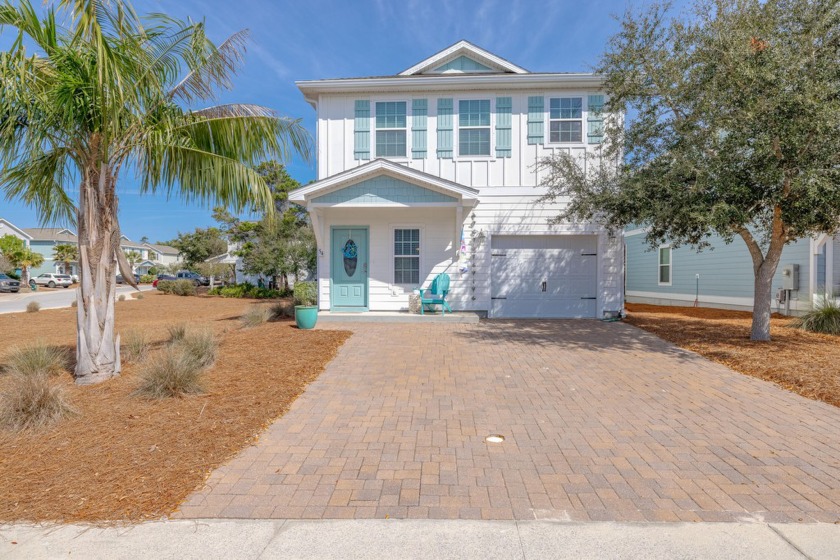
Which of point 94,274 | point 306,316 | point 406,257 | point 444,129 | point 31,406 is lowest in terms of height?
point 31,406

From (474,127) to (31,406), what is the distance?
11.1 m

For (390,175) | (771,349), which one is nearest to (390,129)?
(390,175)

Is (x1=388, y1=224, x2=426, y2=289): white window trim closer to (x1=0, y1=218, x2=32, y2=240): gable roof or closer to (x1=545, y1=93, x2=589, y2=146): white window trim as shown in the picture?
(x1=545, y1=93, x2=589, y2=146): white window trim

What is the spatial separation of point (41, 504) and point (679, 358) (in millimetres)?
8326

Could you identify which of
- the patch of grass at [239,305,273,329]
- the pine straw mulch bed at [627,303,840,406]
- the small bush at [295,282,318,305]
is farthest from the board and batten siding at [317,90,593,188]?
the pine straw mulch bed at [627,303,840,406]

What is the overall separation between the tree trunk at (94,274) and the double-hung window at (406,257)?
281 inches

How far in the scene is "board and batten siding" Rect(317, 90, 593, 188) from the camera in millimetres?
12406

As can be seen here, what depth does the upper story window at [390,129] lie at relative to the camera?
12.6 m

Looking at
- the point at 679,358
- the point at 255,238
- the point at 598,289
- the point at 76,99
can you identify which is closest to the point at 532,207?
the point at 598,289

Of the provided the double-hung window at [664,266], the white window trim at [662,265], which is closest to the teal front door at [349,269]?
the white window trim at [662,265]

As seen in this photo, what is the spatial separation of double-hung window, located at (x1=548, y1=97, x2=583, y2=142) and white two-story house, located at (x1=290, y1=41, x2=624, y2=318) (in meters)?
0.03

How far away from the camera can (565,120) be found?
40.5 ft

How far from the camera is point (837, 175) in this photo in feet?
21.9

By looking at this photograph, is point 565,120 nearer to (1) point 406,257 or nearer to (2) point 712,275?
(1) point 406,257
